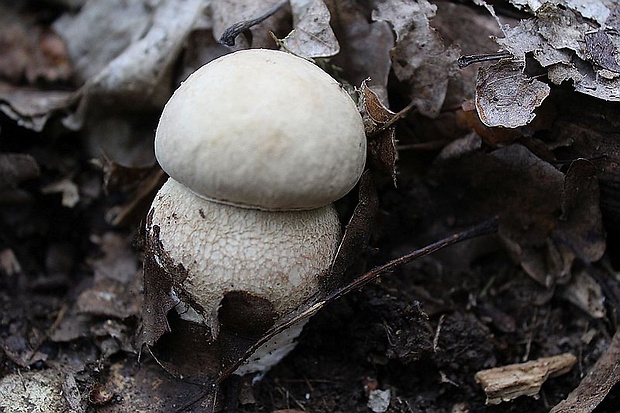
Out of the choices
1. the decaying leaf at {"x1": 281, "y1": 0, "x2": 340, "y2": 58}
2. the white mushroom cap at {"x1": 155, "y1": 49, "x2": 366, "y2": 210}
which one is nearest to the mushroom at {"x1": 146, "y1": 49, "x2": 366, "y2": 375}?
the white mushroom cap at {"x1": 155, "y1": 49, "x2": 366, "y2": 210}

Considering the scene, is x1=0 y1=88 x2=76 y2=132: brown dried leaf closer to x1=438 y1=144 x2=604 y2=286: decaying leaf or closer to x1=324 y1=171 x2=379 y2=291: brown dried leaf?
x1=324 y1=171 x2=379 y2=291: brown dried leaf

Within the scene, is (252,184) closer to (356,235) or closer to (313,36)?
(356,235)

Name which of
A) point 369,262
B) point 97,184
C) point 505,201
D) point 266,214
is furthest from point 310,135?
point 97,184

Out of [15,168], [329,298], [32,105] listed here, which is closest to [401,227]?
[329,298]

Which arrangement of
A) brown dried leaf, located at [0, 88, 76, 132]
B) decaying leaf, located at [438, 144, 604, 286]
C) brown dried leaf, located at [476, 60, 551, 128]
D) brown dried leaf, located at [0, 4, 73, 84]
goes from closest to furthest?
brown dried leaf, located at [476, 60, 551, 128] → decaying leaf, located at [438, 144, 604, 286] → brown dried leaf, located at [0, 88, 76, 132] → brown dried leaf, located at [0, 4, 73, 84]

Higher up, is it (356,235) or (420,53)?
(420,53)

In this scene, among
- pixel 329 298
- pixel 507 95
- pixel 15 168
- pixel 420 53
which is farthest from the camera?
pixel 15 168
